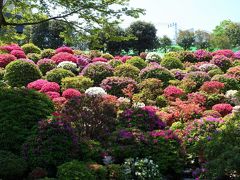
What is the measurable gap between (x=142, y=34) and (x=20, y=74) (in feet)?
59.6

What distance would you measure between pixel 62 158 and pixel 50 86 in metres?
6.42

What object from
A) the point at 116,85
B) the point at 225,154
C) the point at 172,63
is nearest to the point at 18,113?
the point at 225,154

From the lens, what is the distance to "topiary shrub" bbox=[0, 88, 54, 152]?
9.22 m

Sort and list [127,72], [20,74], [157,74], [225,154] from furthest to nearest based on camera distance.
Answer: [127,72] < [157,74] < [20,74] < [225,154]

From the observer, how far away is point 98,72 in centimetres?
1661

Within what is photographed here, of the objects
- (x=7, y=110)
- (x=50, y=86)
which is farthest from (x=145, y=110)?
(x=50, y=86)

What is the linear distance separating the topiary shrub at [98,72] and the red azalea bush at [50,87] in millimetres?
1944

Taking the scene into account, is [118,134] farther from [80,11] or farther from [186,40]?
[186,40]

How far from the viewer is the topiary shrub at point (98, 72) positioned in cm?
1649

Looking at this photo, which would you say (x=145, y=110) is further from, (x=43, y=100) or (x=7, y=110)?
(x=7, y=110)

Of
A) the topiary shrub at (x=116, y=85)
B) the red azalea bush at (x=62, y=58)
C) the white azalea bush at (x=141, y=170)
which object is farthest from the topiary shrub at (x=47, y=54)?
the white azalea bush at (x=141, y=170)

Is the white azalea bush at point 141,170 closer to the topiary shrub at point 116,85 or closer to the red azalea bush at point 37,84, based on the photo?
the topiary shrub at point 116,85

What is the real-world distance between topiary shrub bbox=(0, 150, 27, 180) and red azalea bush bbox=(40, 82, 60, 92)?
616 centimetres

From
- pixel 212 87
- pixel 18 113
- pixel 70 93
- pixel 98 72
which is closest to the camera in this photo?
pixel 18 113
